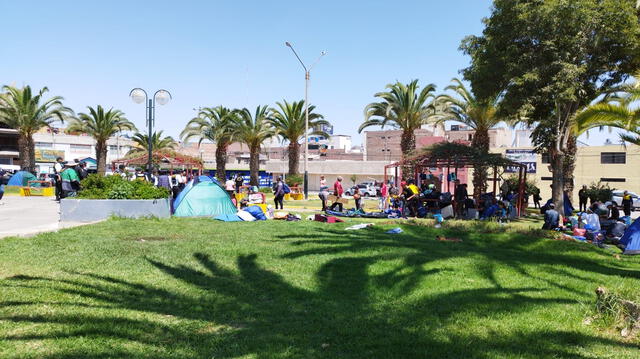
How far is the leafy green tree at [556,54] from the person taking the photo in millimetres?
17734

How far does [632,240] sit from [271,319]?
9428mm

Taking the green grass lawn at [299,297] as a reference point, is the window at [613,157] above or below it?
above

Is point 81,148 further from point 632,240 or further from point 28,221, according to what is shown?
point 632,240

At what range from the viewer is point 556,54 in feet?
59.7

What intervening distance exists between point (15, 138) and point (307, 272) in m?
68.9

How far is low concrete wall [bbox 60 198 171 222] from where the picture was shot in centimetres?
1295

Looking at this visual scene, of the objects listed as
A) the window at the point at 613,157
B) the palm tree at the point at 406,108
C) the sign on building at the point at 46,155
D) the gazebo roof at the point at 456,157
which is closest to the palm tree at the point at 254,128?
the palm tree at the point at 406,108

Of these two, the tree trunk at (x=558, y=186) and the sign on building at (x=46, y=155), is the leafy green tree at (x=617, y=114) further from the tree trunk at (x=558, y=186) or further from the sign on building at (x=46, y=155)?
the sign on building at (x=46, y=155)

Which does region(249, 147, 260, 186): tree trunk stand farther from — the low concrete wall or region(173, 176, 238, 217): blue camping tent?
the low concrete wall

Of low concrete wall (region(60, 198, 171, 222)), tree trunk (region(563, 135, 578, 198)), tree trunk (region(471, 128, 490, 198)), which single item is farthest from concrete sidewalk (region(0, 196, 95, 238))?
tree trunk (region(563, 135, 578, 198))

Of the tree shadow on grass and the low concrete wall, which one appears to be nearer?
the tree shadow on grass

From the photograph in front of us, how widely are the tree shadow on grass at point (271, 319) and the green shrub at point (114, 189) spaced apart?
23.1 feet

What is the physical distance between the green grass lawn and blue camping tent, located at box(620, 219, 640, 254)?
776 mm

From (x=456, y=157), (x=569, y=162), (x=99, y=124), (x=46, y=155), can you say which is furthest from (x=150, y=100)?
(x=46, y=155)
